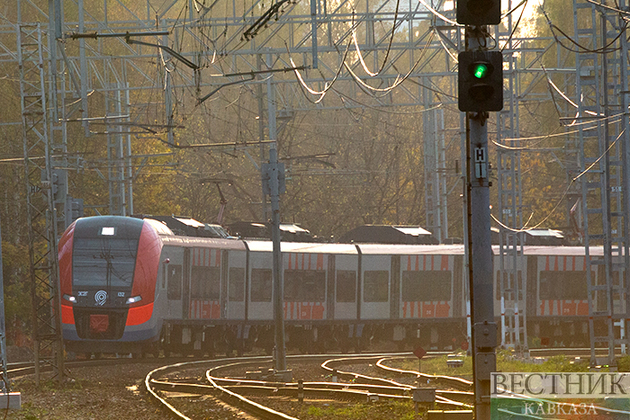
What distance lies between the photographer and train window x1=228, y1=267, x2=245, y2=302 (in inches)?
1152

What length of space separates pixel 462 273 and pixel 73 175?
21308 mm

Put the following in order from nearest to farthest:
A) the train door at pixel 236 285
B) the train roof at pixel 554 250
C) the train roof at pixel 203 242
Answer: the train roof at pixel 203 242 < the train door at pixel 236 285 < the train roof at pixel 554 250

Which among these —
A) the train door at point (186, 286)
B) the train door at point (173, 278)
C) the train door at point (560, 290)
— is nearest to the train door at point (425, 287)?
the train door at point (560, 290)

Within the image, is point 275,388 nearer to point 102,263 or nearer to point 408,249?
point 102,263

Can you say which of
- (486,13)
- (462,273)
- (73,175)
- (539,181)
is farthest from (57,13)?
(539,181)

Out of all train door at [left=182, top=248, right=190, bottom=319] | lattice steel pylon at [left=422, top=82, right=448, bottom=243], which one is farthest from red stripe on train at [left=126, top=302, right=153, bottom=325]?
lattice steel pylon at [left=422, top=82, right=448, bottom=243]

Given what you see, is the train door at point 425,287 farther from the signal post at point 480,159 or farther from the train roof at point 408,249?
the signal post at point 480,159

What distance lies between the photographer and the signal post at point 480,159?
10.3 meters

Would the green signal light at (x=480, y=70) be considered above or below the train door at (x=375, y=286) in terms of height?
above

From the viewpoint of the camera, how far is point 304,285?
30812 millimetres

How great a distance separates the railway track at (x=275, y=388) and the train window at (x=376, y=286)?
7334mm

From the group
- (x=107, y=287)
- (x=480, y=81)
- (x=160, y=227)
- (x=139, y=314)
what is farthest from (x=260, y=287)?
(x=480, y=81)

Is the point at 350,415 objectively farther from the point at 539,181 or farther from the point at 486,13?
the point at 539,181

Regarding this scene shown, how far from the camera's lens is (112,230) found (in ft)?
82.7
